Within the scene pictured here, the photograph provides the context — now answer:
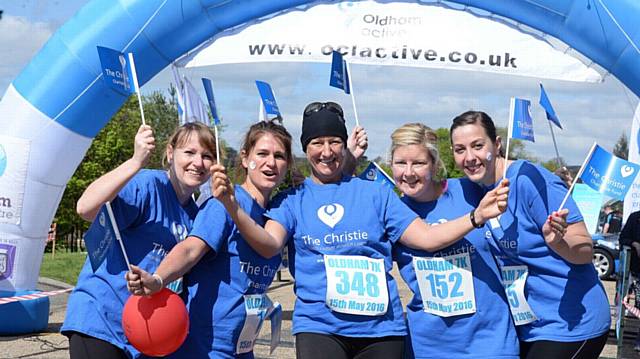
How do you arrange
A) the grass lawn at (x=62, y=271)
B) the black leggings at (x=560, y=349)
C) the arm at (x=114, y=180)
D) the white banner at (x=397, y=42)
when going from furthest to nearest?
the grass lawn at (x=62, y=271) < the white banner at (x=397, y=42) < the black leggings at (x=560, y=349) < the arm at (x=114, y=180)

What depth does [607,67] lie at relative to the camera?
748cm

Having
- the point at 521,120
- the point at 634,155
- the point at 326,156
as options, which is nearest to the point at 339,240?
the point at 326,156

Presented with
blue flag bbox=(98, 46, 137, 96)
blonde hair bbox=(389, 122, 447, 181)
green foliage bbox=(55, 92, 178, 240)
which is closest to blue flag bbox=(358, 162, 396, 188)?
blonde hair bbox=(389, 122, 447, 181)

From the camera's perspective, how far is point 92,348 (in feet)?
11.8

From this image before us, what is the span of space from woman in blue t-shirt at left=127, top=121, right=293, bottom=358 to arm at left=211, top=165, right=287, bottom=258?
0.13 m

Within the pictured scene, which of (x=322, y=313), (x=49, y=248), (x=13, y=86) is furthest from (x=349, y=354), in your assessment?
(x=49, y=248)

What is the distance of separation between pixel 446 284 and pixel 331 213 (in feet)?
1.91

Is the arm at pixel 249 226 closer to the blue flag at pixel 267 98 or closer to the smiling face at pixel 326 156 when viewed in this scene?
the smiling face at pixel 326 156

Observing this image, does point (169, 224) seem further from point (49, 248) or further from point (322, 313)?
point (49, 248)

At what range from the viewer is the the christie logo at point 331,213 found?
3.55m

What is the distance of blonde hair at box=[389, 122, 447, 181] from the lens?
372 cm

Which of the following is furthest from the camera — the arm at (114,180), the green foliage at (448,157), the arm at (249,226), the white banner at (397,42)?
the green foliage at (448,157)

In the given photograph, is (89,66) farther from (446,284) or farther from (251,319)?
(446,284)

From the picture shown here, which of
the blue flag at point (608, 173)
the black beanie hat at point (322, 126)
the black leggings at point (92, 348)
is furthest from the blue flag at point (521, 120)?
the black leggings at point (92, 348)
